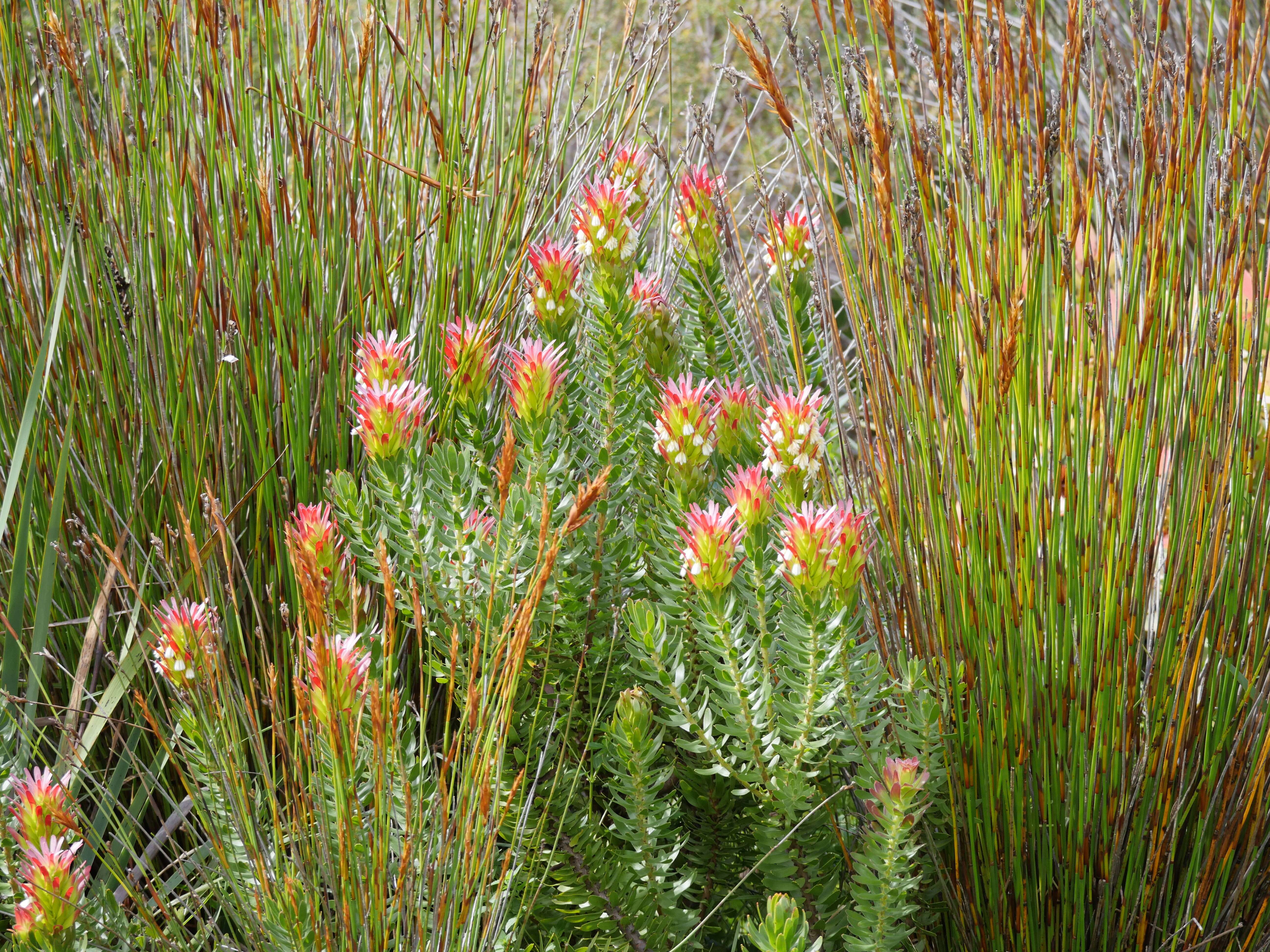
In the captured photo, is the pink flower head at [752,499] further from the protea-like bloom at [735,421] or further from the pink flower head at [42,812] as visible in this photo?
the pink flower head at [42,812]

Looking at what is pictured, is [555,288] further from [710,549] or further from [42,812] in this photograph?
[42,812]

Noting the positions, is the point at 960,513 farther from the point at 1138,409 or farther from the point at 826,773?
the point at 826,773

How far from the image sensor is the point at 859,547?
92cm

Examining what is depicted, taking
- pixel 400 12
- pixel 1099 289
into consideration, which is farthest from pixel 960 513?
pixel 400 12

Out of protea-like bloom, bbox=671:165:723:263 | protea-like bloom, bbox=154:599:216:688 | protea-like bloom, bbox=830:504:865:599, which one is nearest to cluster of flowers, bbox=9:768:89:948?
protea-like bloom, bbox=154:599:216:688

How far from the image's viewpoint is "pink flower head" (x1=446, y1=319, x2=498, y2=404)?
110cm

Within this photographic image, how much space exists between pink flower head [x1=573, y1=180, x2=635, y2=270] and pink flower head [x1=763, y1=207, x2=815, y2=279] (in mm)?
196

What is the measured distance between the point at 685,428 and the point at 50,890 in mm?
630

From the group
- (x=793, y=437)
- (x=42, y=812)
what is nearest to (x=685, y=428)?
(x=793, y=437)

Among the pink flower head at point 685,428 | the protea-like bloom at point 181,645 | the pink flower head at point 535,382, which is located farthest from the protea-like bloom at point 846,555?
the protea-like bloom at point 181,645

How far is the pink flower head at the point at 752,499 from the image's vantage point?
3.13ft

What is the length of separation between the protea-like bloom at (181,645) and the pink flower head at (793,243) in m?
0.72

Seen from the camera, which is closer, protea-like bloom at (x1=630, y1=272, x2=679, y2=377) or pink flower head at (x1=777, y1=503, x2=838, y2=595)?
pink flower head at (x1=777, y1=503, x2=838, y2=595)

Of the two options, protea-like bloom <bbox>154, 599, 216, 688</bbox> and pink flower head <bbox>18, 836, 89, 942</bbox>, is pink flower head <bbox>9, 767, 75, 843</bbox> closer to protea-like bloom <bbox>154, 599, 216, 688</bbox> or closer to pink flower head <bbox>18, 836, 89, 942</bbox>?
pink flower head <bbox>18, 836, 89, 942</bbox>
